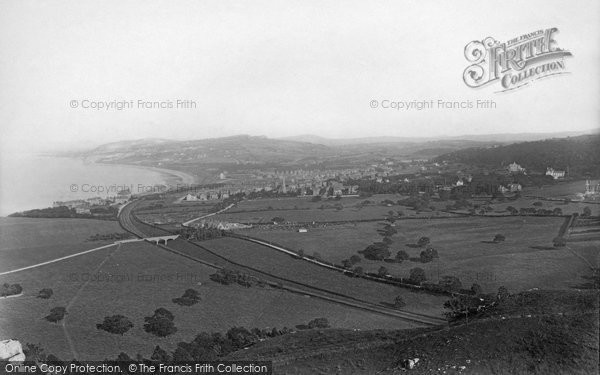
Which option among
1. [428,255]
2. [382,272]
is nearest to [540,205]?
[428,255]

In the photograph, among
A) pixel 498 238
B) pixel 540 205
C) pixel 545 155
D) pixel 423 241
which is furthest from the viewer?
pixel 545 155

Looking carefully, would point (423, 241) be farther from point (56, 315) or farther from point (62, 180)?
point (62, 180)

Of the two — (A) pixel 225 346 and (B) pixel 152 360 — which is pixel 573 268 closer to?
(A) pixel 225 346

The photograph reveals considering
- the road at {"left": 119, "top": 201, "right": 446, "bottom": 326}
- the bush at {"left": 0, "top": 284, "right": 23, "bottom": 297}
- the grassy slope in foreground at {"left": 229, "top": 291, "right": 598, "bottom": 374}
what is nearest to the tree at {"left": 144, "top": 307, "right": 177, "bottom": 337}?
the grassy slope in foreground at {"left": 229, "top": 291, "right": 598, "bottom": 374}

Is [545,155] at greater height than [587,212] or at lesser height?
greater

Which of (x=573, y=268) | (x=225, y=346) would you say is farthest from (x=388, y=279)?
(x=225, y=346)
